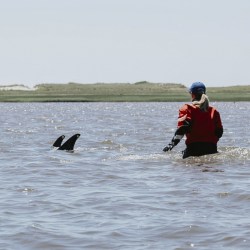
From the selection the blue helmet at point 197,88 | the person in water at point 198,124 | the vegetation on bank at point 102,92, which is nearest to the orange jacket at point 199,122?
the person in water at point 198,124

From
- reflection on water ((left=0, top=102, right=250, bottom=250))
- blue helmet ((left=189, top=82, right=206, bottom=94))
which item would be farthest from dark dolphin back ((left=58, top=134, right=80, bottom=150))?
blue helmet ((left=189, top=82, right=206, bottom=94))

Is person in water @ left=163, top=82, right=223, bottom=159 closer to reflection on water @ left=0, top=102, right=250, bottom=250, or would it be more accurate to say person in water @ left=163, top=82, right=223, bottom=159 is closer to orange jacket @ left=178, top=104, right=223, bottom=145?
orange jacket @ left=178, top=104, right=223, bottom=145

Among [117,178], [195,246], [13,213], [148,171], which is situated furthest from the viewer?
[148,171]

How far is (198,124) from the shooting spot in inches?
704

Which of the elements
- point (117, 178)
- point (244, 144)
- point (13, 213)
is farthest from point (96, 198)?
point (244, 144)

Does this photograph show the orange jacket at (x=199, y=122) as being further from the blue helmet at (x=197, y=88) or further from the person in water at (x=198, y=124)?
→ the blue helmet at (x=197, y=88)

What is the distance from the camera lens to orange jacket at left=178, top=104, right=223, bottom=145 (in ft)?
58.1

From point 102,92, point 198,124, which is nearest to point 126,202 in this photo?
point 198,124

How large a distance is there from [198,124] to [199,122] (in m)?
0.05

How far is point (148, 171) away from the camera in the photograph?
1709 centimetres

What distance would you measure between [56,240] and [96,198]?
3079 millimetres

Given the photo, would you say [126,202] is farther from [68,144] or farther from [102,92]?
[102,92]

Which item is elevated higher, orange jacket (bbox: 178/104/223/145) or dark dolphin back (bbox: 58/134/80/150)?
orange jacket (bbox: 178/104/223/145)

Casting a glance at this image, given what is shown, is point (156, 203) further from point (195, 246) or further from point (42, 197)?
point (195, 246)
